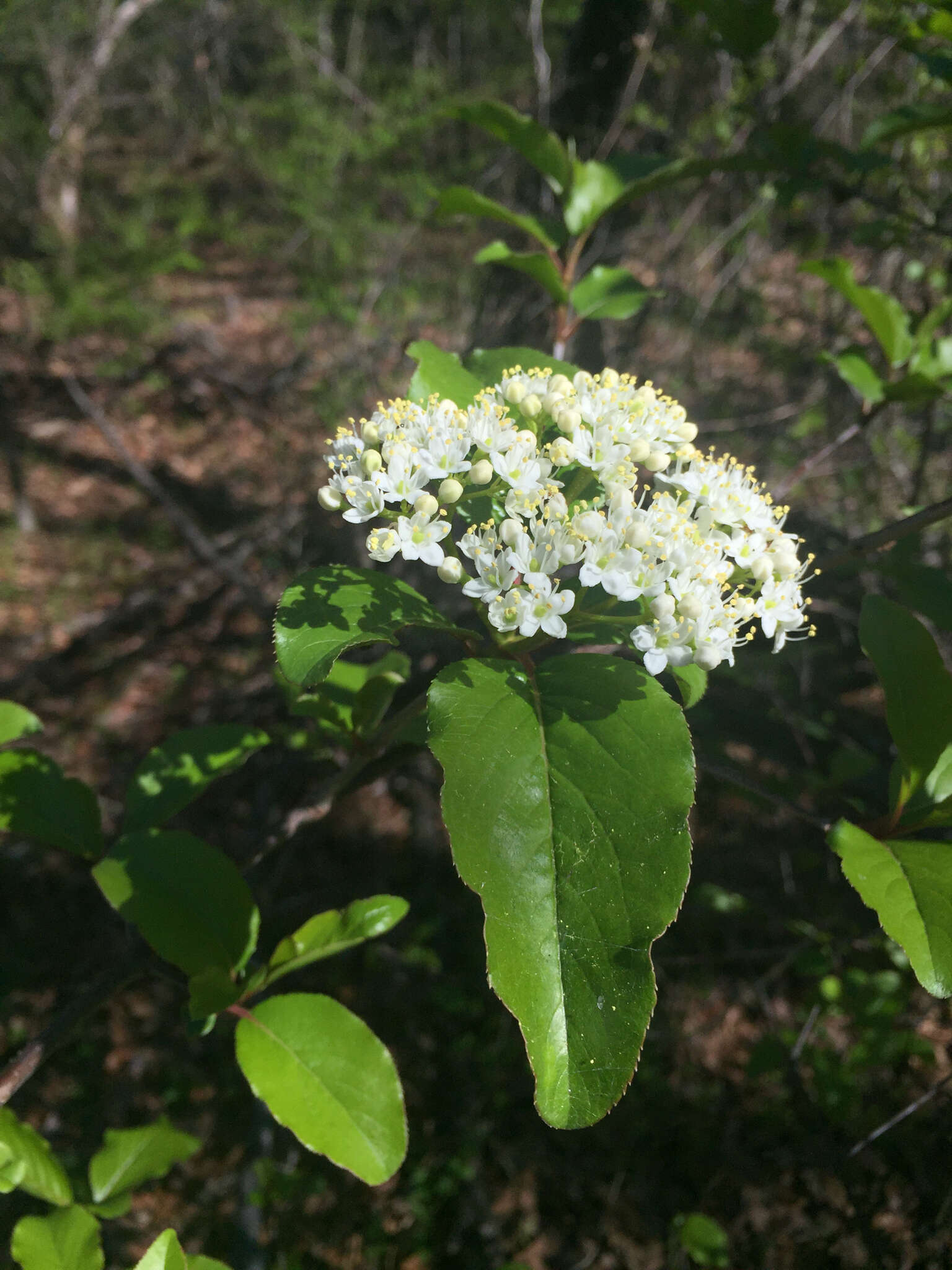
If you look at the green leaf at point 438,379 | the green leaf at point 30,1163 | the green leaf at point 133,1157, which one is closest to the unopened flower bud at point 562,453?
the green leaf at point 438,379

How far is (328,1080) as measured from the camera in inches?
48.1

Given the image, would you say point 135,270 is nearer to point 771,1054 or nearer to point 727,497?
point 727,497

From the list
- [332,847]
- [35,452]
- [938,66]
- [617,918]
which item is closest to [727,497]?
[617,918]

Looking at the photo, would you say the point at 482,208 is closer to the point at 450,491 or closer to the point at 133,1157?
the point at 450,491

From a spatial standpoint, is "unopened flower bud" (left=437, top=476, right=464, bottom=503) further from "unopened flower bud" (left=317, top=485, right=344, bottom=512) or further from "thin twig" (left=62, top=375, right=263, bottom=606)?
"thin twig" (left=62, top=375, right=263, bottom=606)

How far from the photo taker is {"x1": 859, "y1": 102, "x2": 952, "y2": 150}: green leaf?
1590 mm

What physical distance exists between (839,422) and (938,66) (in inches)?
84.5

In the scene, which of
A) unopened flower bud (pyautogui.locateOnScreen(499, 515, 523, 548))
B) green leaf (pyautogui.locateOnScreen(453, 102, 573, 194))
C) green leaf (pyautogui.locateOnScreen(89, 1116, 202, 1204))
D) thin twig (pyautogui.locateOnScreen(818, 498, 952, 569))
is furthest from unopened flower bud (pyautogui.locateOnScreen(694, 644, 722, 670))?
green leaf (pyautogui.locateOnScreen(89, 1116, 202, 1204))

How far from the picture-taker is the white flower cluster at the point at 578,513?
109cm

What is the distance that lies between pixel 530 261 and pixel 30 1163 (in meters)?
Result: 2.04

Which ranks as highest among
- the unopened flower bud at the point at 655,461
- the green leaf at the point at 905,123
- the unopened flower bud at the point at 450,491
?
the green leaf at the point at 905,123

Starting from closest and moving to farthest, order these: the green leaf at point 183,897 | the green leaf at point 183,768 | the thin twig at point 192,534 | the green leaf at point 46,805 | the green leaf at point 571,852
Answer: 1. the green leaf at point 571,852
2. the green leaf at point 183,897
3. the green leaf at point 46,805
4. the green leaf at point 183,768
5. the thin twig at point 192,534

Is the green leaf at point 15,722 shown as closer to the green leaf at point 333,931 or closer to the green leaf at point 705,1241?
the green leaf at point 333,931

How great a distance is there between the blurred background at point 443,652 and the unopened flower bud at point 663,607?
0.53 metres
